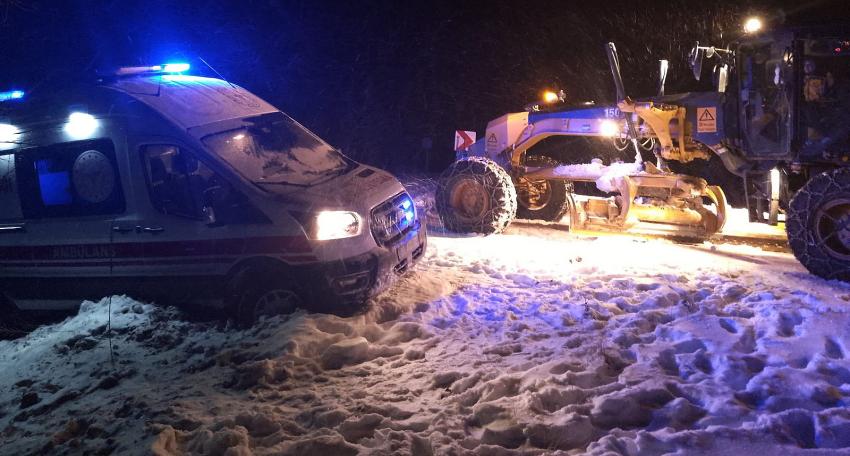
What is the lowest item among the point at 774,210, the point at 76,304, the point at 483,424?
the point at 483,424

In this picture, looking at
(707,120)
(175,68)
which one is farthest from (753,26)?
(175,68)

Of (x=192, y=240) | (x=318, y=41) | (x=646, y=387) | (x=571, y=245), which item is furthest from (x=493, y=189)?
(x=318, y=41)

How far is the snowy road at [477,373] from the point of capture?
3664 millimetres

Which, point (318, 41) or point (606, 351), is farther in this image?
point (318, 41)

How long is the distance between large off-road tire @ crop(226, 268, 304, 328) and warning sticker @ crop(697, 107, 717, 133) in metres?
→ 5.80

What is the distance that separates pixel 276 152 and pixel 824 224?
6189 mm

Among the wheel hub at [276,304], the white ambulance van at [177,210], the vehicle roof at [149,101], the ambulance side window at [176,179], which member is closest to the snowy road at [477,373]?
the wheel hub at [276,304]

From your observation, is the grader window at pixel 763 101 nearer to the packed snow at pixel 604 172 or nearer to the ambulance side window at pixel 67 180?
the packed snow at pixel 604 172

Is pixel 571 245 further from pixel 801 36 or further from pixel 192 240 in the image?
pixel 192 240

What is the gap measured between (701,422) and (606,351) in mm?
1167

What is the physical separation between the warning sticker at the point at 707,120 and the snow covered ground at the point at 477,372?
195 cm

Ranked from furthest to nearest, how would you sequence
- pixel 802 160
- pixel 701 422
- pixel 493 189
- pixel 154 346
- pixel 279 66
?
pixel 279 66, pixel 493 189, pixel 802 160, pixel 154 346, pixel 701 422

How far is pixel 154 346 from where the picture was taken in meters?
5.73

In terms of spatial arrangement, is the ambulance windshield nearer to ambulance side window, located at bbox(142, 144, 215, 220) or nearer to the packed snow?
ambulance side window, located at bbox(142, 144, 215, 220)
